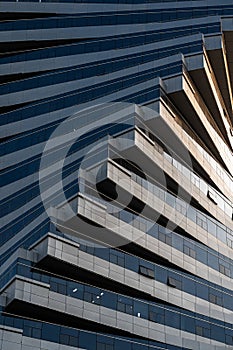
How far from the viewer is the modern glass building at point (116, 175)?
218 ft

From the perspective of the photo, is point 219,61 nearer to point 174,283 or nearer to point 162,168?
point 162,168

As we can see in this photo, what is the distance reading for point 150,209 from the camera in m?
75.9

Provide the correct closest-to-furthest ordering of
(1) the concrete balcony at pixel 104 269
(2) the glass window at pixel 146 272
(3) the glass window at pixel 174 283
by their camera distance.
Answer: (1) the concrete balcony at pixel 104 269
(2) the glass window at pixel 146 272
(3) the glass window at pixel 174 283

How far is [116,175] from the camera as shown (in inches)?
2862

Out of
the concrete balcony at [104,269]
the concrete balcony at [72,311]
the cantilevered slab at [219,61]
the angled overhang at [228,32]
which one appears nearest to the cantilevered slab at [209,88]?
the cantilevered slab at [219,61]

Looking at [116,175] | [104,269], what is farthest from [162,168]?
[104,269]

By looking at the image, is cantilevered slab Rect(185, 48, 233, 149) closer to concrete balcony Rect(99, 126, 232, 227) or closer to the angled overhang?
the angled overhang

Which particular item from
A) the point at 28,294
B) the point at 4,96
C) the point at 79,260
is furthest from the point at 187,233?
the point at 4,96

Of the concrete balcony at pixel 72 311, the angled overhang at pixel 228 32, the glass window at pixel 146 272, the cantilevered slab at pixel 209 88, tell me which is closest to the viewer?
the concrete balcony at pixel 72 311

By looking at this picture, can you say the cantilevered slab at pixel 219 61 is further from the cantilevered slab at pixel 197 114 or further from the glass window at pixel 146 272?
the glass window at pixel 146 272

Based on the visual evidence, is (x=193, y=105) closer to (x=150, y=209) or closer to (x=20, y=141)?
(x=150, y=209)

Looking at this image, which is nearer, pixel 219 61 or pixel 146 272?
pixel 146 272

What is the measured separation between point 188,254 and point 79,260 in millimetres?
14849

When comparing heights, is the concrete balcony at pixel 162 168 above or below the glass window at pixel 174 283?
above
